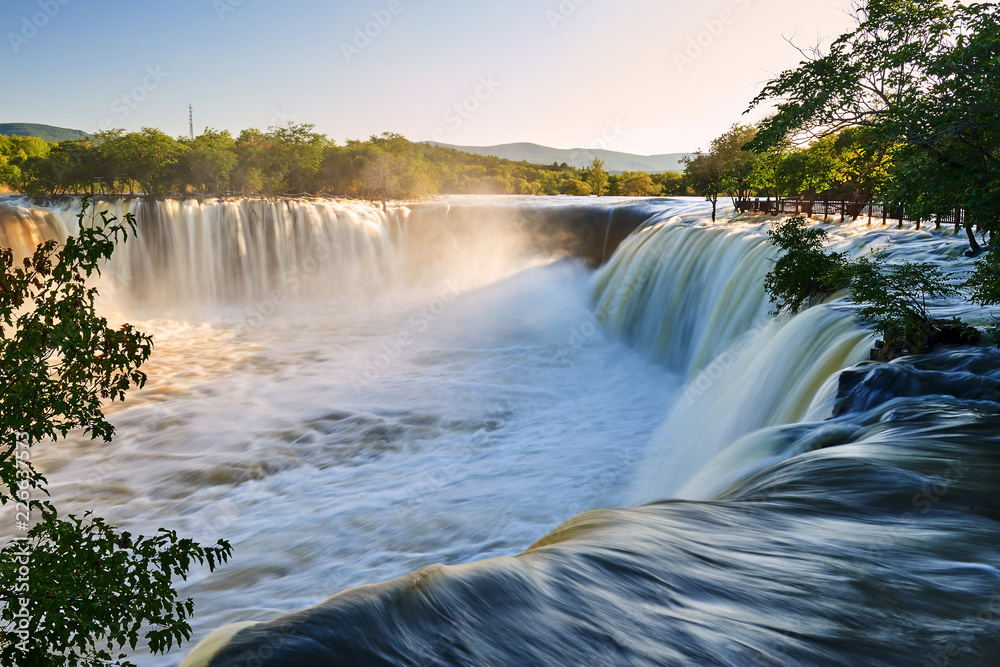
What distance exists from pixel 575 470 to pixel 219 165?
33362 mm

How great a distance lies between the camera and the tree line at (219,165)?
1362 inches

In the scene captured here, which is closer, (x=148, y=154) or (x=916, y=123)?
(x=916, y=123)

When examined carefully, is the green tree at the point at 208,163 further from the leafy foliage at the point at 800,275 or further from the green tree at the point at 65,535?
the green tree at the point at 65,535

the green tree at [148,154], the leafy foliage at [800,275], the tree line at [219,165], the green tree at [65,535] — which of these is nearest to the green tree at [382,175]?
the tree line at [219,165]

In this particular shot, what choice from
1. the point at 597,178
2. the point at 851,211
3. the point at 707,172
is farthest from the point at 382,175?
the point at 597,178

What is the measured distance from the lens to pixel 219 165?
37031 millimetres

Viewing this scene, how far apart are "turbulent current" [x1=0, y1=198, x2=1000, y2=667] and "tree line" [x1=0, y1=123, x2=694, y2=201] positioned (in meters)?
6.84

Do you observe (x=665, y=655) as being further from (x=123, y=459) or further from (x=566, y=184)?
(x=566, y=184)

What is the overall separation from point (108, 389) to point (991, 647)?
5.40 metres

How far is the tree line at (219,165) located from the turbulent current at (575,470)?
6837 mm

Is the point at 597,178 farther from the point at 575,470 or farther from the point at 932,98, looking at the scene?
the point at 932,98

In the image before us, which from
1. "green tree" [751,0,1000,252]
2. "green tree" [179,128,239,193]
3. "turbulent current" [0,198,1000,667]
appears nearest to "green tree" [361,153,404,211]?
"green tree" [179,128,239,193]

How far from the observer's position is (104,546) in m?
3.37

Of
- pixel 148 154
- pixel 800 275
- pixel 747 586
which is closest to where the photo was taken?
pixel 747 586
